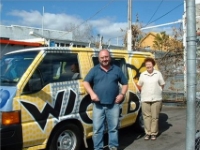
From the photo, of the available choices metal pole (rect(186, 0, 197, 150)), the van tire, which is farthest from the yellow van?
metal pole (rect(186, 0, 197, 150))

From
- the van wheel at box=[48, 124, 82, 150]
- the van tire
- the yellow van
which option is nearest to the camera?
the yellow van

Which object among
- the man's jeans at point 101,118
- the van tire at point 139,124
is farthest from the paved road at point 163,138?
the man's jeans at point 101,118

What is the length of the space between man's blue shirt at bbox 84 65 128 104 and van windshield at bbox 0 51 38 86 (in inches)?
38.6

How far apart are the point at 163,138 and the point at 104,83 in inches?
94.2

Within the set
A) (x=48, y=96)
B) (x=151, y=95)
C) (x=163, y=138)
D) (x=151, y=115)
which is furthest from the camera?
(x=163, y=138)

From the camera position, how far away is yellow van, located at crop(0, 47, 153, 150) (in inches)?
156

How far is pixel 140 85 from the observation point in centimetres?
611

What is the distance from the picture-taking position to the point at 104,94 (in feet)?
15.2

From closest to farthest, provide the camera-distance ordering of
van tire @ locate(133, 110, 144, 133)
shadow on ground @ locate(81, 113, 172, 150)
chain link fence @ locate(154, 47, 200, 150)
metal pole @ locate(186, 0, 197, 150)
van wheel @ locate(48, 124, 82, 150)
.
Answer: metal pole @ locate(186, 0, 197, 150) < van wheel @ locate(48, 124, 82, 150) < shadow on ground @ locate(81, 113, 172, 150) < van tire @ locate(133, 110, 144, 133) < chain link fence @ locate(154, 47, 200, 150)

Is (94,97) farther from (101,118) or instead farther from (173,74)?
(173,74)

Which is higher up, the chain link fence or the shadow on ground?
the chain link fence

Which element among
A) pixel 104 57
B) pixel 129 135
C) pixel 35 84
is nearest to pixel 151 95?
pixel 129 135

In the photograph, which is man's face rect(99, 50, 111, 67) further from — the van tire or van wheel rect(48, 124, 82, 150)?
the van tire

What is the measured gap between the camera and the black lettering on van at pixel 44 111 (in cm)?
416
